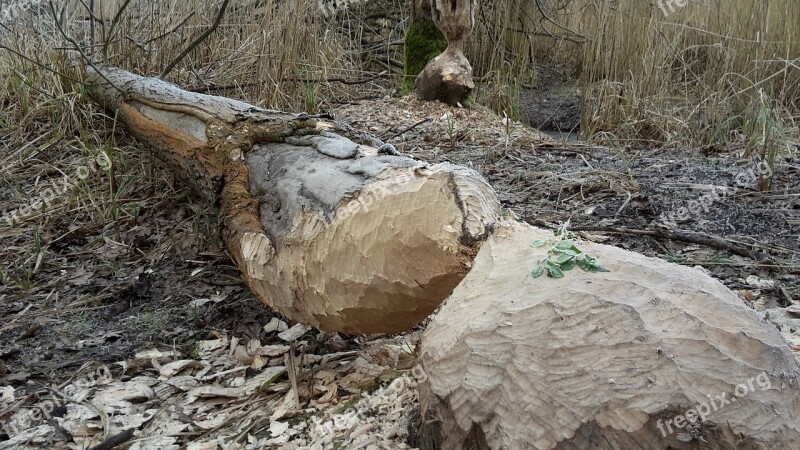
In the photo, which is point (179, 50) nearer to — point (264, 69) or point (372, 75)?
point (264, 69)

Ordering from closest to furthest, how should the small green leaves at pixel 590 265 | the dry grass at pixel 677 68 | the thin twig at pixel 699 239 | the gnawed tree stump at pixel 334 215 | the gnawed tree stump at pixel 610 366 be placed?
the gnawed tree stump at pixel 610 366 < the small green leaves at pixel 590 265 < the gnawed tree stump at pixel 334 215 < the thin twig at pixel 699 239 < the dry grass at pixel 677 68

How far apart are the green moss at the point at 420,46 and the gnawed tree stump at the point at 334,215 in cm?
308

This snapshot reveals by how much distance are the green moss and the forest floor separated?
153 centimetres

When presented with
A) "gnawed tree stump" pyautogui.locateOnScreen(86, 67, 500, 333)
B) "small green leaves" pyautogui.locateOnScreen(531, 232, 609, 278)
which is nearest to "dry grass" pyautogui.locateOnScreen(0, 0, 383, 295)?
"gnawed tree stump" pyautogui.locateOnScreen(86, 67, 500, 333)

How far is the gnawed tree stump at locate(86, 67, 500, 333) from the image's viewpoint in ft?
5.55

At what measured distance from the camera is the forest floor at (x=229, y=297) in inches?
73.9

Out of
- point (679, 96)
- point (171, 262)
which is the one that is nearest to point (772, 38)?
point (679, 96)

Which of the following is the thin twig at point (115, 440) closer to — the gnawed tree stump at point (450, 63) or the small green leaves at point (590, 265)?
the small green leaves at point (590, 265)

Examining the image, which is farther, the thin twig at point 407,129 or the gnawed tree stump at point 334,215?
the thin twig at point 407,129

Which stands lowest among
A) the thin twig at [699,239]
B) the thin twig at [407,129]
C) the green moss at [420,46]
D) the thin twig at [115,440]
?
the thin twig at [115,440]

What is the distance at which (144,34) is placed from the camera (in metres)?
4.73

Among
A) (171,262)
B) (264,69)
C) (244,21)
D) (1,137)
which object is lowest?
(171,262)

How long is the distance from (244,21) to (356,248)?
13.3 feet

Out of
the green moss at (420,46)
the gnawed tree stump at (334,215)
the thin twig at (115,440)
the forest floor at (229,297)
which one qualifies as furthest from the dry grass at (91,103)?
the thin twig at (115,440)
